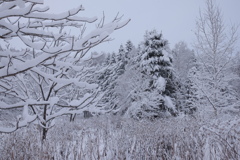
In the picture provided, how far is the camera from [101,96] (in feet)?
7.13

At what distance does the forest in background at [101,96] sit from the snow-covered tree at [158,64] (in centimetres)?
10

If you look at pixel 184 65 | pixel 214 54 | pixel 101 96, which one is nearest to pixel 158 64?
pixel 214 54

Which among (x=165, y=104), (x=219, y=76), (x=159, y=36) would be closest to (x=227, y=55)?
(x=219, y=76)

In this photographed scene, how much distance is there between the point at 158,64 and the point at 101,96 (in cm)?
1777

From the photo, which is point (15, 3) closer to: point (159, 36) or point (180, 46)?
point (159, 36)

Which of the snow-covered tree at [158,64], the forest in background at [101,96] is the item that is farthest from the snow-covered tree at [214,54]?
the snow-covered tree at [158,64]

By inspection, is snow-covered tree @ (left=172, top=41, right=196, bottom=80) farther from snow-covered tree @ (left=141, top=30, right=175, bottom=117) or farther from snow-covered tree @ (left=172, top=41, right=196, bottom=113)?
snow-covered tree @ (left=141, top=30, right=175, bottom=117)

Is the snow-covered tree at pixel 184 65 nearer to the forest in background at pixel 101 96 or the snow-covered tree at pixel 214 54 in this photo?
the forest in background at pixel 101 96

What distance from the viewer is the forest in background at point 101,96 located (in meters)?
1.53

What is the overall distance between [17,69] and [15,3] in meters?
0.52

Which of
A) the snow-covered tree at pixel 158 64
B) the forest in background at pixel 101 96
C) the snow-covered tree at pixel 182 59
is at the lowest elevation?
the forest in background at pixel 101 96

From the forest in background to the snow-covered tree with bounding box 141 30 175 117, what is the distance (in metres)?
0.10

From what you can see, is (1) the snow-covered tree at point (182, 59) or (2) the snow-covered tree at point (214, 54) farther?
(1) the snow-covered tree at point (182, 59)

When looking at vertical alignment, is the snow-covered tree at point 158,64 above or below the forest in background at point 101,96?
above
